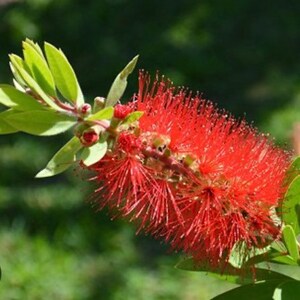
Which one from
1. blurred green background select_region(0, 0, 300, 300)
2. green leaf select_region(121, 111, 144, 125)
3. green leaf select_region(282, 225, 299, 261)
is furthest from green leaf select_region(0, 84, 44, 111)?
blurred green background select_region(0, 0, 300, 300)

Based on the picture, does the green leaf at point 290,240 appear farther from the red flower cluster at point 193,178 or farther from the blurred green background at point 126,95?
the blurred green background at point 126,95

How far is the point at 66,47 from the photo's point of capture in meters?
5.53

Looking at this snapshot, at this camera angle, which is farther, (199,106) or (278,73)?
(278,73)

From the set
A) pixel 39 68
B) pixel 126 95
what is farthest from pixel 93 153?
pixel 126 95

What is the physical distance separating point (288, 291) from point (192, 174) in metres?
0.21

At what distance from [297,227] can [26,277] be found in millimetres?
2562

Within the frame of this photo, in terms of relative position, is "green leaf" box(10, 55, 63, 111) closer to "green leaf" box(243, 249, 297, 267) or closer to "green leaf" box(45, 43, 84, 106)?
"green leaf" box(45, 43, 84, 106)

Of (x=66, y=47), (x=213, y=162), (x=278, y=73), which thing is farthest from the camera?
(x=66, y=47)

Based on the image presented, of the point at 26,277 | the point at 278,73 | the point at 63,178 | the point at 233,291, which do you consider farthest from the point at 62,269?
the point at 233,291

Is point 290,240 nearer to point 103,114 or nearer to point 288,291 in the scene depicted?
point 288,291

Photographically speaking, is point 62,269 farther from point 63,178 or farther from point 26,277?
point 63,178

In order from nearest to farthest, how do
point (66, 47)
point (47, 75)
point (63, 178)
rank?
point (47, 75)
point (63, 178)
point (66, 47)

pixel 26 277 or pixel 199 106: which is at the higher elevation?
pixel 199 106

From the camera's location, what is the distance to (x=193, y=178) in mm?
1163
